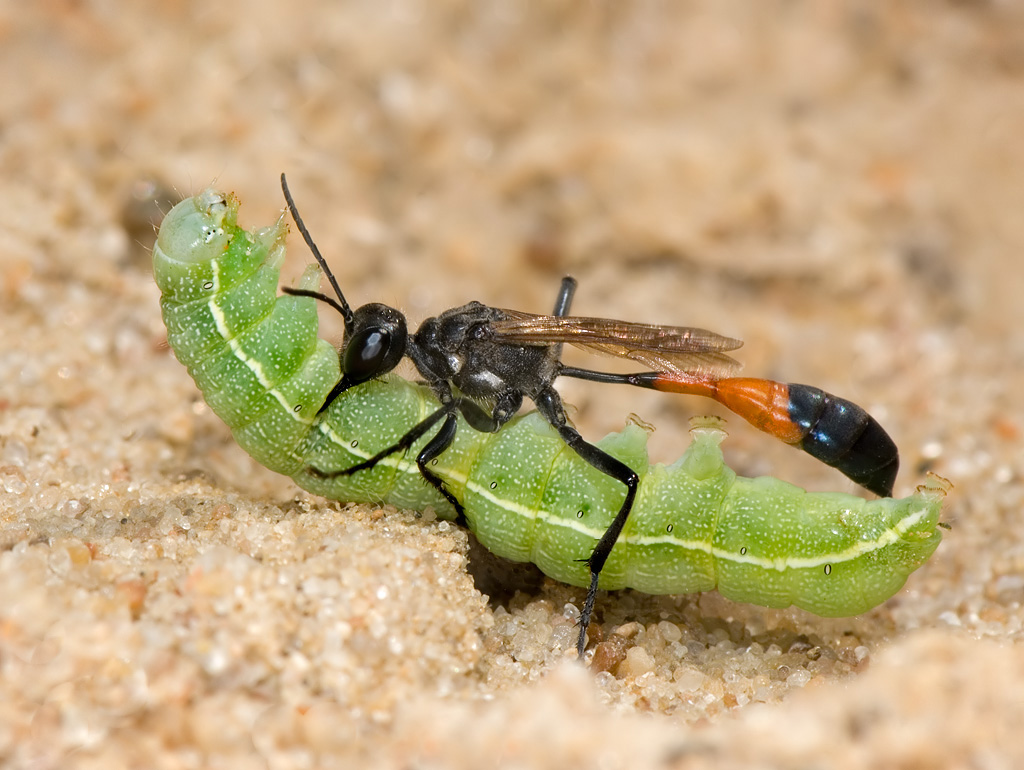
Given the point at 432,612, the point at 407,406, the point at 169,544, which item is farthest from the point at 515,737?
the point at 407,406

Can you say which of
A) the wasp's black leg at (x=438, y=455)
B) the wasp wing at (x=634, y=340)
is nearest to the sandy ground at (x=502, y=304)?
the wasp's black leg at (x=438, y=455)

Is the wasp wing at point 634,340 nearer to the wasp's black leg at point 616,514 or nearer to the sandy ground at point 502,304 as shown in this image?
the wasp's black leg at point 616,514

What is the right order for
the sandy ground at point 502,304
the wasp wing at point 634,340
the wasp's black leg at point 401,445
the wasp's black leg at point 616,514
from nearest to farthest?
the sandy ground at point 502,304
the wasp's black leg at point 616,514
the wasp's black leg at point 401,445
the wasp wing at point 634,340

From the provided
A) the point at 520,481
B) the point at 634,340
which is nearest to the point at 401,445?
the point at 520,481

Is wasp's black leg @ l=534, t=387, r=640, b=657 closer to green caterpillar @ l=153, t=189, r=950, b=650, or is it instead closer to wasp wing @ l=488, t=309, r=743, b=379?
green caterpillar @ l=153, t=189, r=950, b=650

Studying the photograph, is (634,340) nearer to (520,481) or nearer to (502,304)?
(520,481)

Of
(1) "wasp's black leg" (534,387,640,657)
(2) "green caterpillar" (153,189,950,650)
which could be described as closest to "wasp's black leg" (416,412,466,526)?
(2) "green caterpillar" (153,189,950,650)
